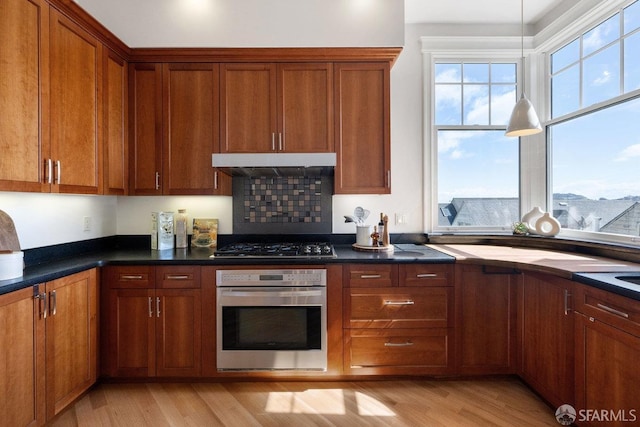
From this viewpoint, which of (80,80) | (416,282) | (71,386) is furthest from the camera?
(416,282)

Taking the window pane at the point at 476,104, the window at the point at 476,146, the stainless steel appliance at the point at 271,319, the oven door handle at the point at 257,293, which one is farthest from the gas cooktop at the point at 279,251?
the window pane at the point at 476,104

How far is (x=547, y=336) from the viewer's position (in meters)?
2.03

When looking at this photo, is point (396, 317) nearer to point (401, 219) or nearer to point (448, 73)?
point (401, 219)

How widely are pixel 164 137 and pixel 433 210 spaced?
2320 millimetres

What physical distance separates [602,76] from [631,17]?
1.20 feet

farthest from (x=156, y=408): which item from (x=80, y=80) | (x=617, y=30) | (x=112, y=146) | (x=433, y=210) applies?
(x=617, y=30)

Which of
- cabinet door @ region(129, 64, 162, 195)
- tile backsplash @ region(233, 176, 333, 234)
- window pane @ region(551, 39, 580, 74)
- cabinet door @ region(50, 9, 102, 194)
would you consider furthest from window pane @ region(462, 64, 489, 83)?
cabinet door @ region(50, 9, 102, 194)

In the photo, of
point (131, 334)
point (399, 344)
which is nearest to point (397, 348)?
point (399, 344)

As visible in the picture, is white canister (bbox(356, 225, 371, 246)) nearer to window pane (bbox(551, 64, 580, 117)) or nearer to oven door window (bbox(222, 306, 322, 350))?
oven door window (bbox(222, 306, 322, 350))

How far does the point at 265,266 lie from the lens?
7.45 ft

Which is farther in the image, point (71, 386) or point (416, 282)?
point (416, 282)

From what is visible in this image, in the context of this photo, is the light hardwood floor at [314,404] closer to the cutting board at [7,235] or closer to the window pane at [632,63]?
the cutting board at [7,235]

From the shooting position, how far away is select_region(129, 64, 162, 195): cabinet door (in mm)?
2590

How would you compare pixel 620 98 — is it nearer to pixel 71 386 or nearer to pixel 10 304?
pixel 10 304
